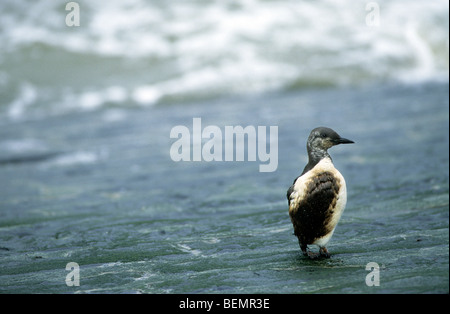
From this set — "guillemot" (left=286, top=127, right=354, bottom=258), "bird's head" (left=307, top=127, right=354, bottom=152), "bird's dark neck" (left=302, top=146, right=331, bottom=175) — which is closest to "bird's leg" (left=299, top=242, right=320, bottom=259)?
"guillemot" (left=286, top=127, right=354, bottom=258)

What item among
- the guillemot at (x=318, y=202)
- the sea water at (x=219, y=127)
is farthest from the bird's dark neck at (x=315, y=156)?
the sea water at (x=219, y=127)

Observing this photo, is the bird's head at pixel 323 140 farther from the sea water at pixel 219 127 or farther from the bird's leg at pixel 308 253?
the sea water at pixel 219 127

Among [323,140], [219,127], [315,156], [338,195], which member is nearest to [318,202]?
[338,195]

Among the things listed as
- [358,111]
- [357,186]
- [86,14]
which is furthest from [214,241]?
[86,14]

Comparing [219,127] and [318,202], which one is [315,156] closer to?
[318,202]

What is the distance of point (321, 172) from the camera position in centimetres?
504

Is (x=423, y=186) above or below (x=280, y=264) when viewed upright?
above

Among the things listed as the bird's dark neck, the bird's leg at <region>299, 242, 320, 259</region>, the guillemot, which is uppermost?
the bird's dark neck

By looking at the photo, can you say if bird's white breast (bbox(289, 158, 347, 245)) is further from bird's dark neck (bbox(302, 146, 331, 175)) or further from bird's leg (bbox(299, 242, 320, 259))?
bird's leg (bbox(299, 242, 320, 259))

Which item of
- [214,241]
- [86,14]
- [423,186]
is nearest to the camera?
[214,241]

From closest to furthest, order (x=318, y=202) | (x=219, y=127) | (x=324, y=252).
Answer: (x=318, y=202) → (x=324, y=252) → (x=219, y=127)
